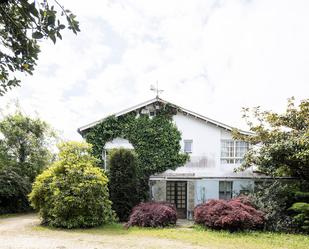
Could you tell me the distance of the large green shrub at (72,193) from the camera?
1952 centimetres

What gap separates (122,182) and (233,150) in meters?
7.92

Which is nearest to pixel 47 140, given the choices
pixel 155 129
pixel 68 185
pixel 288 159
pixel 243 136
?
pixel 155 129

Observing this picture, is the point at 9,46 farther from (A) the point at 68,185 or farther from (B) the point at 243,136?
(B) the point at 243,136

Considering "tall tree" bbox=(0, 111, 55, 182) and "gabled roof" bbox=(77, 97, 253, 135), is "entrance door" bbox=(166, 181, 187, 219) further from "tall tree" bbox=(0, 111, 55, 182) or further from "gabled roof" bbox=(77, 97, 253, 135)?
"tall tree" bbox=(0, 111, 55, 182)

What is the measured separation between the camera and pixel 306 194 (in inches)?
779

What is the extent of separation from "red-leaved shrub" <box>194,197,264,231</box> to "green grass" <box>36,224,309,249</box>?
1.69 feet

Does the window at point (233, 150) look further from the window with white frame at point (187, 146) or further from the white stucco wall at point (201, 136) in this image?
the window with white frame at point (187, 146)

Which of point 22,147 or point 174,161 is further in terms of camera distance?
point 22,147

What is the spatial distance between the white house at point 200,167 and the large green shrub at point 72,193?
5.08 meters

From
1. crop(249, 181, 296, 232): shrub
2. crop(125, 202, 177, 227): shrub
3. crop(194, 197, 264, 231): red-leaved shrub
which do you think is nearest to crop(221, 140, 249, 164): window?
crop(249, 181, 296, 232): shrub

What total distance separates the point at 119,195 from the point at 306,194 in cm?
1048

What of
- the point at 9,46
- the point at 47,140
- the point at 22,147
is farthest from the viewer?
the point at 47,140

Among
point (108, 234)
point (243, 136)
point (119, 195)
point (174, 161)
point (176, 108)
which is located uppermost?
point (176, 108)

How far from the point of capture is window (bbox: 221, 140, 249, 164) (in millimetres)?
25328
